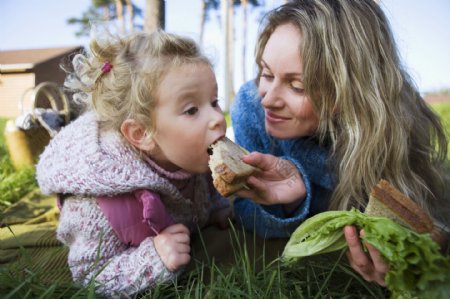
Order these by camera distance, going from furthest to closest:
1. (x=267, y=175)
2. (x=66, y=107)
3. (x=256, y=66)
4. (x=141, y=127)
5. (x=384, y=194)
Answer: (x=66, y=107) < (x=256, y=66) < (x=267, y=175) < (x=141, y=127) < (x=384, y=194)

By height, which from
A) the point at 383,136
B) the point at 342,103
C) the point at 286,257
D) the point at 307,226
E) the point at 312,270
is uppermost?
the point at 342,103

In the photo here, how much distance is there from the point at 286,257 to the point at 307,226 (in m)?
0.18

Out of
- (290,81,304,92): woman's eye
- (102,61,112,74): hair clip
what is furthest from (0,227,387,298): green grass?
(102,61,112,74): hair clip

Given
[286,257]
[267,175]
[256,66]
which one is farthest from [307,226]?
[256,66]

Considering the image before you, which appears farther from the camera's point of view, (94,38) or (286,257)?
(94,38)

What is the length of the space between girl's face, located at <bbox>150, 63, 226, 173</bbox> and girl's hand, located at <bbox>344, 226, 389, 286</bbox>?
32.8 inches

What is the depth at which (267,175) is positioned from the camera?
2.31m

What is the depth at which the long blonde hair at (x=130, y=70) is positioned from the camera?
2.08 metres

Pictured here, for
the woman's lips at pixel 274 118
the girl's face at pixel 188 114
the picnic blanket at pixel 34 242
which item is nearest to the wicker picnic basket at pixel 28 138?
the picnic blanket at pixel 34 242

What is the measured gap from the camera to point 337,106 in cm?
236

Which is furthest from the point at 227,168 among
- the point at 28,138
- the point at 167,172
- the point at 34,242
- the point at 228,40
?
the point at 228,40

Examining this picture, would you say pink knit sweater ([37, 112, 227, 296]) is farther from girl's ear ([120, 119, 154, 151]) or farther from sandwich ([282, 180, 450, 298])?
sandwich ([282, 180, 450, 298])

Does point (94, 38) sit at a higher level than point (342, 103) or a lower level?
higher

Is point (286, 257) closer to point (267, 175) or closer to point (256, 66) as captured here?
point (267, 175)
